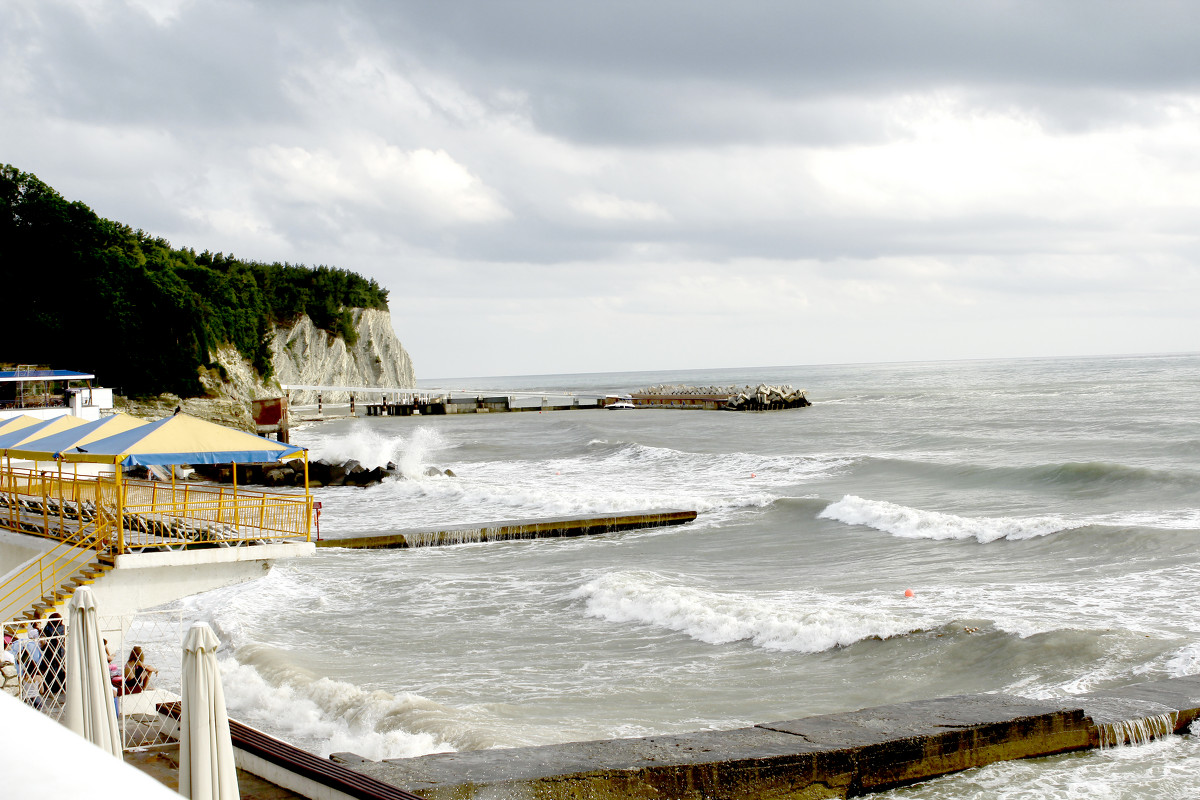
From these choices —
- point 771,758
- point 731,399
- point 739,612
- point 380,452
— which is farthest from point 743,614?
point 731,399

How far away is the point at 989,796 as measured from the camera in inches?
329

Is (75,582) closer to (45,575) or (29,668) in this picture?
(45,575)

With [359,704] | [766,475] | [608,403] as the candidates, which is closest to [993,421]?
[766,475]

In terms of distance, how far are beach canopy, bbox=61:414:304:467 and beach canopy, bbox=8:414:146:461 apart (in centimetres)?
23

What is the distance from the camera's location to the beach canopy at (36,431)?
15.4 m

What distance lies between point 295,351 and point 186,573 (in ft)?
339

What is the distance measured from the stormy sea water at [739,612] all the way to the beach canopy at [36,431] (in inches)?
153

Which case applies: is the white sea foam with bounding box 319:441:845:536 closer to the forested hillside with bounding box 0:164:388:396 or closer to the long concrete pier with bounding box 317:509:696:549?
the long concrete pier with bounding box 317:509:696:549

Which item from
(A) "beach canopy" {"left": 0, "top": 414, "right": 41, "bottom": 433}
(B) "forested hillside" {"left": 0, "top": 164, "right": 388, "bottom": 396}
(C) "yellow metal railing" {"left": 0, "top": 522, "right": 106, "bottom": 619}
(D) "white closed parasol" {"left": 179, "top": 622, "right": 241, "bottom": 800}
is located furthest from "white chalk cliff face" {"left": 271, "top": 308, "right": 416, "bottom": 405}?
(D) "white closed parasol" {"left": 179, "top": 622, "right": 241, "bottom": 800}

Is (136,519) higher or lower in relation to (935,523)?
higher

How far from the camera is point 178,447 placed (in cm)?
1255

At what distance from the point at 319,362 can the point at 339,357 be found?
2.94 meters

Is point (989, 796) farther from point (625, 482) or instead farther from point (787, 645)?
point (625, 482)

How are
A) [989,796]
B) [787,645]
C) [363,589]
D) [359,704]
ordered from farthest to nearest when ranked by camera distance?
1. [363,589]
2. [787,645]
3. [359,704]
4. [989,796]
